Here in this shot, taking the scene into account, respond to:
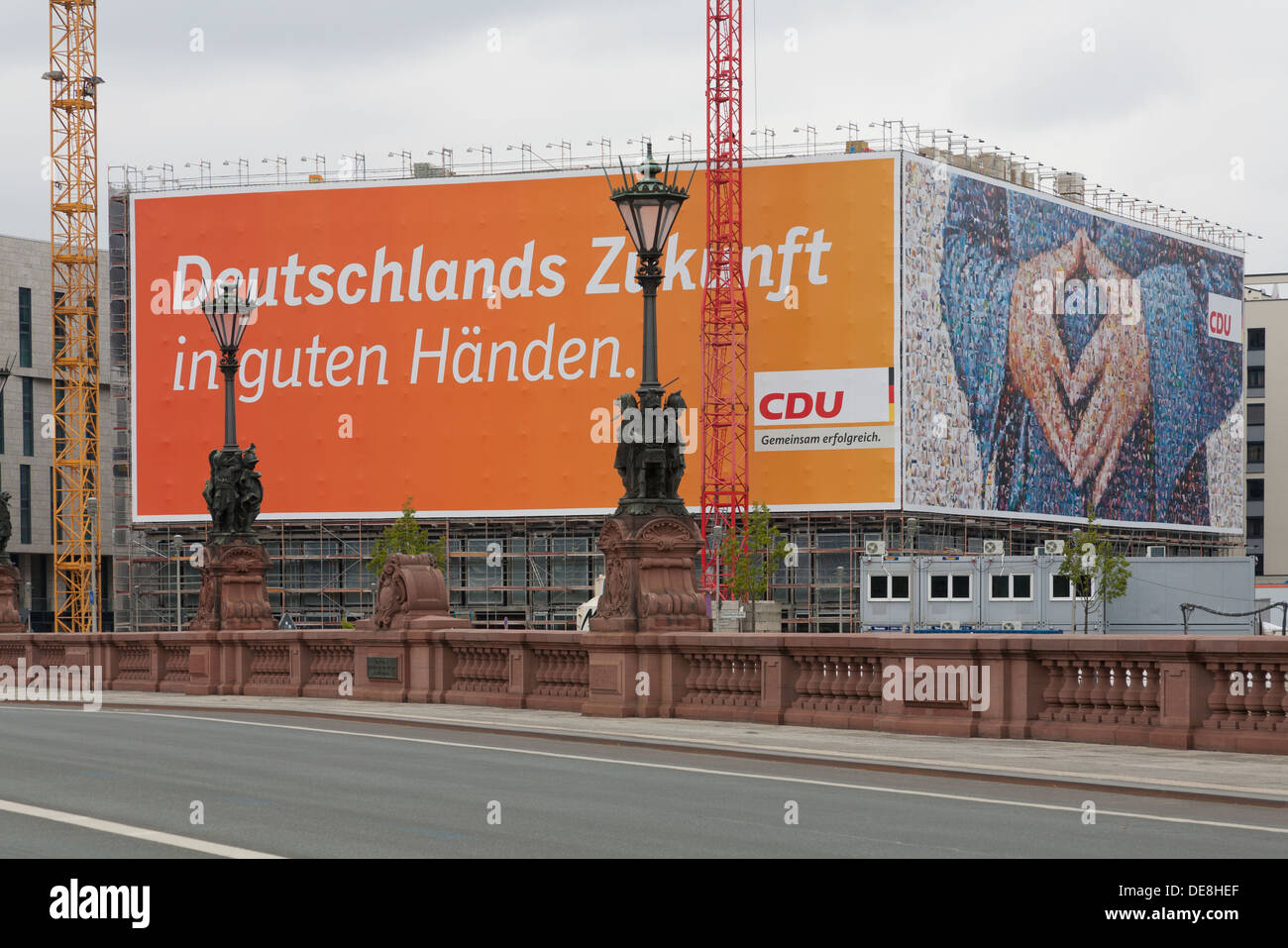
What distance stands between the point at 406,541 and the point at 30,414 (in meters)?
40.4

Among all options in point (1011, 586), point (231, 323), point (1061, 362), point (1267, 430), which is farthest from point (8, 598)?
point (1267, 430)

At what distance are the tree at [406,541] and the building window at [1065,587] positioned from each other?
88.7 ft

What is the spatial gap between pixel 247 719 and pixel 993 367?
2770 inches

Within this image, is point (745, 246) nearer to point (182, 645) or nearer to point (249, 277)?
point (249, 277)

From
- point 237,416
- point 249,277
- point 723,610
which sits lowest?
point 723,610

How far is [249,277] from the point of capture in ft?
314

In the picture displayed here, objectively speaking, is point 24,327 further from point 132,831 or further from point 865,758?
point 132,831

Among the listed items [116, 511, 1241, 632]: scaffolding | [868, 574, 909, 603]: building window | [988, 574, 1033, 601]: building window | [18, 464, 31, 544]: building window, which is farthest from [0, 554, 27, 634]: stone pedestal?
[18, 464, 31, 544]: building window

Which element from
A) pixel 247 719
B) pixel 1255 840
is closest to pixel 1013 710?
pixel 1255 840

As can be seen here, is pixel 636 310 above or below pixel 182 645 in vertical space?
above

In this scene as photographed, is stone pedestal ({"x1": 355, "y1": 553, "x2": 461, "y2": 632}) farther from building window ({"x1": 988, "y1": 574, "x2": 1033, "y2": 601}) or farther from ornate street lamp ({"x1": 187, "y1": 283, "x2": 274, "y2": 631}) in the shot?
building window ({"x1": 988, "y1": 574, "x2": 1033, "y2": 601})

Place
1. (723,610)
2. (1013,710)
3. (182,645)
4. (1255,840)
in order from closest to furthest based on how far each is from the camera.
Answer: (1255,840) → (1013,710) → (182,645) → (723,610)

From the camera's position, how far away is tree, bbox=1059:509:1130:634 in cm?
7400

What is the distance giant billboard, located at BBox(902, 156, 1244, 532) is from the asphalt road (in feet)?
230
